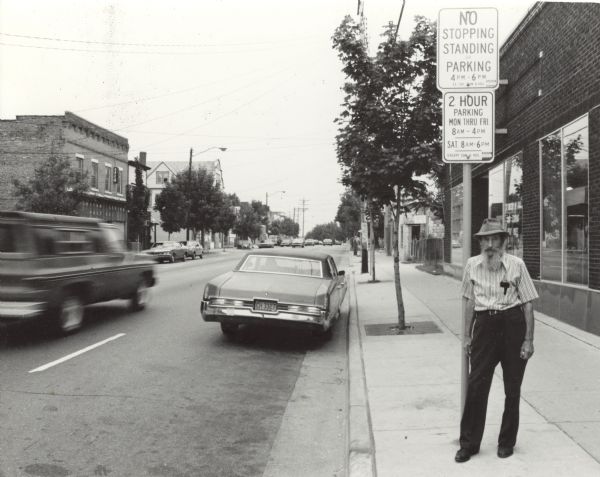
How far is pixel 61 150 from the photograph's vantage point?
3300 cm

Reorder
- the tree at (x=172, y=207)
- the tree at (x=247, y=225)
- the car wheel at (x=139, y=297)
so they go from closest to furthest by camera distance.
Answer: the car wheel at (x=139, y=297)
the tree at (x=172, y=207)
the tree at (x=247, y=225)

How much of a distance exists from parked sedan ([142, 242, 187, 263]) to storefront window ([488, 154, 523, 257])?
21.9 meters

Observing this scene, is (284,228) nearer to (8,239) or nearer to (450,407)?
(8,239)

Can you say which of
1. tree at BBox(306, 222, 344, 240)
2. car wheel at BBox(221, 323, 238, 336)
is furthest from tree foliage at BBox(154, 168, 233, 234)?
tree at BBox(306, 222, 344, 240)

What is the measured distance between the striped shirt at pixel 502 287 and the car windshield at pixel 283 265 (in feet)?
18.3

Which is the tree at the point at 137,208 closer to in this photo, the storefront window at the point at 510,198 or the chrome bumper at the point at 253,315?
the storefront window at the point at 510,198

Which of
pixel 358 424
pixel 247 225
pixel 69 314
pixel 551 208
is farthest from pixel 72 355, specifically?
pixel 247 225

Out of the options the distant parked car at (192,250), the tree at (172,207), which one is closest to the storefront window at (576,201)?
the distant parked car at (192,250)

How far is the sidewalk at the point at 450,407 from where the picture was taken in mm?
4207

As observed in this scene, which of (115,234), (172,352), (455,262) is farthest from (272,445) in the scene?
(455,262)

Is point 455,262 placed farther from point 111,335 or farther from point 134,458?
point 134,458

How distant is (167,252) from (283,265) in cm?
2487

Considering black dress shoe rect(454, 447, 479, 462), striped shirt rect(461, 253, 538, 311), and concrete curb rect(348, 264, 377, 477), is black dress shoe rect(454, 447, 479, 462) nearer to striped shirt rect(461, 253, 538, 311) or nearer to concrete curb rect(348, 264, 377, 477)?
concrete curb rect(348, 264, 377, 477)

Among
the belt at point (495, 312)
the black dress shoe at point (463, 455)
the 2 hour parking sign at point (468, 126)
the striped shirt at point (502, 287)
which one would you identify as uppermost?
the 2 hour parking sign at point (468, 126)
